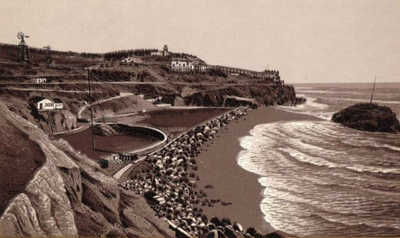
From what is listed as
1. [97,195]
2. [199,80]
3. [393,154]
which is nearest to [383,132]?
[393,154]

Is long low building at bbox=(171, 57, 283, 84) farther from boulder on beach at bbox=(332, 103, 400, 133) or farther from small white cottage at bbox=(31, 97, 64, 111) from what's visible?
small white cottage at bbox=(31, 97, 64, 111)

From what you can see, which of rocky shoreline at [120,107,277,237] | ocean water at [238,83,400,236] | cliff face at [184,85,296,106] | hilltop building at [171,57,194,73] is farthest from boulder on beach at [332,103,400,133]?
hilltop building at [171,57,194,73]

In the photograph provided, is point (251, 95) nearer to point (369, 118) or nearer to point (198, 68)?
point (198, 68)

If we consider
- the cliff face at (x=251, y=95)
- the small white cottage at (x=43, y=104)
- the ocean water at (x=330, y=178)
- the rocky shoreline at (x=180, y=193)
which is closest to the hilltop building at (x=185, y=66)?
the cliff face at (x=251, y=95)

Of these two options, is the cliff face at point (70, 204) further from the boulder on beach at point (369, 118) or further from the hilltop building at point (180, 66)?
the hilltop building at point (180, 66)

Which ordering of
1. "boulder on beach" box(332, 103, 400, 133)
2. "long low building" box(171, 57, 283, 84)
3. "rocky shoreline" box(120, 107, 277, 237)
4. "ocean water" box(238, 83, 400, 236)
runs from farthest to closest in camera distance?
"long low building" box(171, 57, 283, 84)
"boulder on beach" box(332, 103, 400, 133)
"ocean water" box(238, 83, 400, 236)
"rocky shoreline" box(120, 107, 277, 237)

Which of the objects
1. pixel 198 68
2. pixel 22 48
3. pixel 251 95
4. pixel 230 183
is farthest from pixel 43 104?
pixel 251 95
